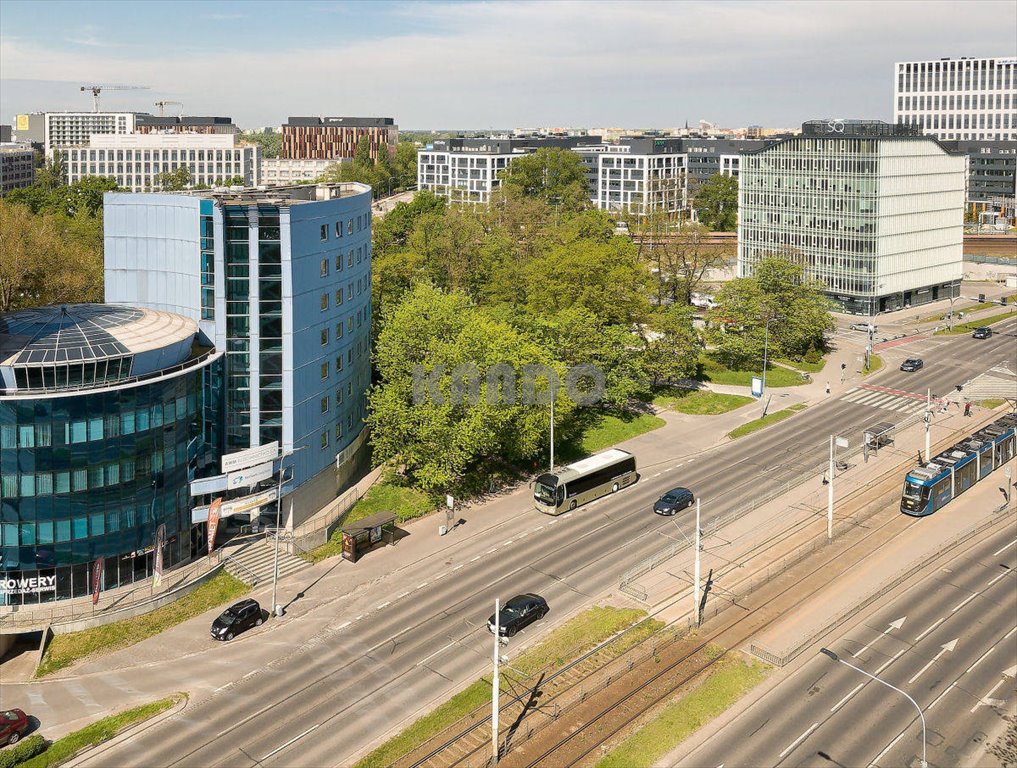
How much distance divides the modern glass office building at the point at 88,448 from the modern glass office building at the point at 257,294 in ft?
12.7

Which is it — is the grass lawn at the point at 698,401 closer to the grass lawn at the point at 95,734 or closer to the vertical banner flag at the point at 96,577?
the vertical banner flag at the point at 96,577

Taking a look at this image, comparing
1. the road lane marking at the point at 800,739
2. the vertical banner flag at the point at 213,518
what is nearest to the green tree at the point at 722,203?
the vertical banner flag at the point at 213,518

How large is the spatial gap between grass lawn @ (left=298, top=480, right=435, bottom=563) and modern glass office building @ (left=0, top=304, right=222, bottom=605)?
42.8 feet

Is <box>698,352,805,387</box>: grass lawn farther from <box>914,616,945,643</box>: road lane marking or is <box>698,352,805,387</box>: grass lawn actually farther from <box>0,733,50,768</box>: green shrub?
<box>0,733,50,768</box>: green shrub

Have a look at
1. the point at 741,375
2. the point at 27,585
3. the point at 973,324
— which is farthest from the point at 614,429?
the point at 973,324

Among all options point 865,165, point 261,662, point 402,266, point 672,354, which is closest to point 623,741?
point 261,662

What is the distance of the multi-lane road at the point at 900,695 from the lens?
41094 millimetres

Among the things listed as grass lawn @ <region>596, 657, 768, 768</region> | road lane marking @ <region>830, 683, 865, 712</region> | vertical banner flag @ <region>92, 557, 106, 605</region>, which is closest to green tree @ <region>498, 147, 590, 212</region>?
vertical banner flag @ <region>92, 557, 106, 605</region>

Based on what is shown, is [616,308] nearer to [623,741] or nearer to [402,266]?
[402,266]

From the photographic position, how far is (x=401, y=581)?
58438 millimetres

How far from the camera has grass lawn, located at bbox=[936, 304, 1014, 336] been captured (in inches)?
4887

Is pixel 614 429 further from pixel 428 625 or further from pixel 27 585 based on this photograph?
pixel 27 585

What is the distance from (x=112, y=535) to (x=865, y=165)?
109 meters

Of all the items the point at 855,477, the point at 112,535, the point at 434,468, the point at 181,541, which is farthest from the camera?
the point at 855,477
